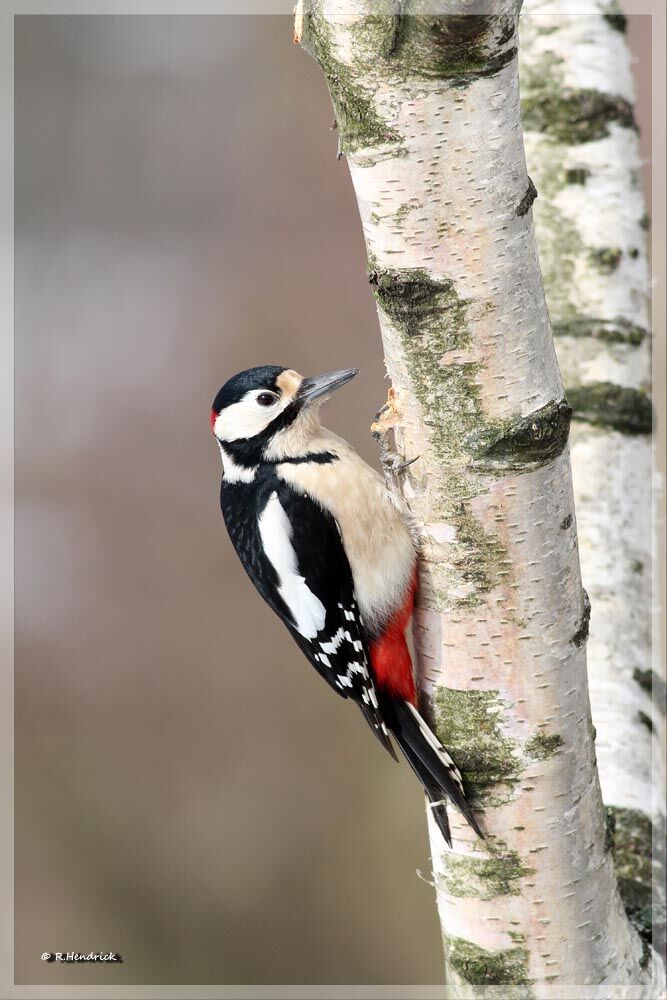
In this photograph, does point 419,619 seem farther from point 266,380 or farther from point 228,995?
point 228,995

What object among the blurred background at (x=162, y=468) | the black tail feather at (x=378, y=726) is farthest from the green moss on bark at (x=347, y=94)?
the blurred background at (x=162, y=468)

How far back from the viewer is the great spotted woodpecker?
66.6 inches

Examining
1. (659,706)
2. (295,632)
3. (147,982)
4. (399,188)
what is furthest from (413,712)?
(147,982)

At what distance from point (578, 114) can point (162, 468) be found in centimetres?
216

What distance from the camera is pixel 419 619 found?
1.51 metres

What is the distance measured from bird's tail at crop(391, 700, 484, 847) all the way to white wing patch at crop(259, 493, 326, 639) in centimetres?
30

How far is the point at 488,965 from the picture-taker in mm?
1491

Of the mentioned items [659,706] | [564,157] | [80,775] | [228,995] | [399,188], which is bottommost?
[228,995]

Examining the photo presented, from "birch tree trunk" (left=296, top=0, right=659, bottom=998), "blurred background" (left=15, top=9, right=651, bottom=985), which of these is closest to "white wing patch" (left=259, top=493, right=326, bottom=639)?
"birch tree trunk" (left=296, top=0, right=659, bottom=998)

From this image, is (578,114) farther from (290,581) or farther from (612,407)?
(290,581)

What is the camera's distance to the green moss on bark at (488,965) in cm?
147

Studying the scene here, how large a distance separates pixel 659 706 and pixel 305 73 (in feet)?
10.1

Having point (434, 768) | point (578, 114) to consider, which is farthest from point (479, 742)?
point (578, 114)

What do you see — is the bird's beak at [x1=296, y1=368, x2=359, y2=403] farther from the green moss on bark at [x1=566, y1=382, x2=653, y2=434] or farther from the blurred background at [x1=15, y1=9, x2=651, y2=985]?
the blurred background at [x1=15, y1=9, x2=651, y2=985]
